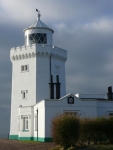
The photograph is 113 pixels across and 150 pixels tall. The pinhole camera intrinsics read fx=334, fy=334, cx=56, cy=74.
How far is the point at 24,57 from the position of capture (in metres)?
40.3

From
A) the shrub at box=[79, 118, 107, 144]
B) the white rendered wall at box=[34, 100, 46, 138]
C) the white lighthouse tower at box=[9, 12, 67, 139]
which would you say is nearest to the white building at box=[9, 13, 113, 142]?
the white lighthouse tower at box=[9, 12, 67, 139]

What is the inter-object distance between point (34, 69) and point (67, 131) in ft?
57.6

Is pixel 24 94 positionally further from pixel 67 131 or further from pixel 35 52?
pixel 67 131

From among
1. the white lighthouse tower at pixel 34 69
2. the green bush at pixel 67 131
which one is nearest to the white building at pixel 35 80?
the white lighthouse tower at pixel 34 69

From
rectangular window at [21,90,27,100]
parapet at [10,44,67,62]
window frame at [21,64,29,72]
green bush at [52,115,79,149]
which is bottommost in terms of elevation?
green bush at [52,115,79,149]

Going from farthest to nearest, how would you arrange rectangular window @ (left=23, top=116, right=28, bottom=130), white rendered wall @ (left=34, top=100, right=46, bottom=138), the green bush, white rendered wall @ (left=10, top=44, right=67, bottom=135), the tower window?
the tower window < white rendered wall @ (left=10, top=44, right=67, bottom=135) < rectangular window @ (left=23, top=116, right=28, bottom=130) < white rendered wall @ (left=34, top=100, right=46, bottom=138) < the green bush

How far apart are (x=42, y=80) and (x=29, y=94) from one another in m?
2.25

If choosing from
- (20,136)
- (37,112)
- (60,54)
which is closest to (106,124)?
(37,112)

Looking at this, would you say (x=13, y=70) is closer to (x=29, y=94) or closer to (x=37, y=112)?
(x=29, y=94)

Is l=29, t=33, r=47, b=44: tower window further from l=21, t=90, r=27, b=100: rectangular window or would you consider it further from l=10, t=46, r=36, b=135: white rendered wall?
l=21, t=90, r=27, b=100: rectangular window

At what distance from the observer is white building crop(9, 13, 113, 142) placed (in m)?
35.7

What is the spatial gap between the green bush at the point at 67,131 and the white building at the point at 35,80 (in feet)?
35.3

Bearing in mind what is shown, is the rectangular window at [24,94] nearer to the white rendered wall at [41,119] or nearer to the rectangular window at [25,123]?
the rectangular window at [25,123]

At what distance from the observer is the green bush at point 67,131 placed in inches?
888
